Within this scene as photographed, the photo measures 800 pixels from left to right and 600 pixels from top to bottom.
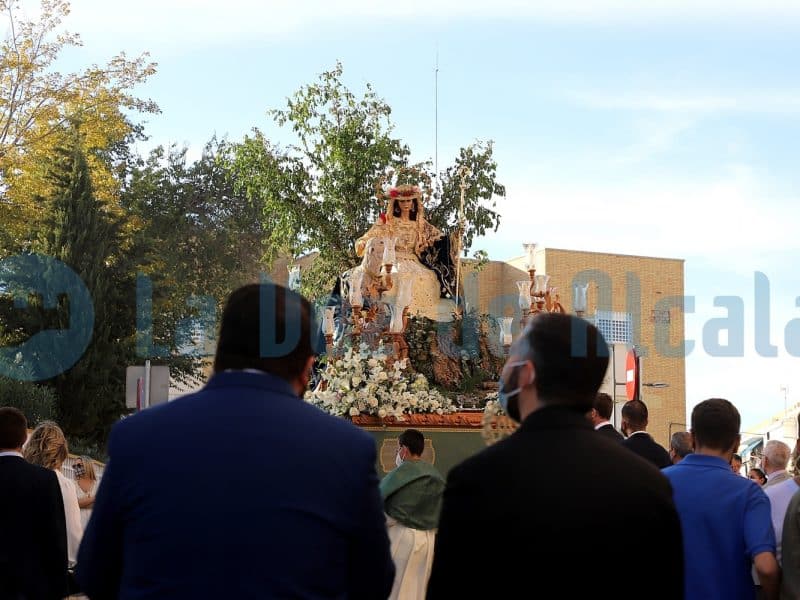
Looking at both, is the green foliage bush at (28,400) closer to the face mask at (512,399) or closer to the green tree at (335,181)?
the green tree at (335,181)

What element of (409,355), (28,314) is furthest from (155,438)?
(28,314)

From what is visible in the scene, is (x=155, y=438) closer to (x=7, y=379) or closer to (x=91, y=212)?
(x=7, y=379)

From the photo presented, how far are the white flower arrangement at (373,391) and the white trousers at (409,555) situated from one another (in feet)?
14.6

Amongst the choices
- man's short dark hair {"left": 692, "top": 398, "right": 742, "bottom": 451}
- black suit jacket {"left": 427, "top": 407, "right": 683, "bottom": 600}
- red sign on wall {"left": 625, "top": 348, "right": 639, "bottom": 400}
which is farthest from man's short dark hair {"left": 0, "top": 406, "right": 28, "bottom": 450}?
red sign on wall {"left": 625, "top": 348, "right": 639, "bottom": 400}

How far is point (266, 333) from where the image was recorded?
357 cm

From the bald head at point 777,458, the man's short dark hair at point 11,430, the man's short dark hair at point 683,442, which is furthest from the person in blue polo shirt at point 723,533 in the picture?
the man's short dark hair at point 683,442

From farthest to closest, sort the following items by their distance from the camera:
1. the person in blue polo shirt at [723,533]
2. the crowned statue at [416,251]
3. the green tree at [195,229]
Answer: the green tree at [195,229], the crowned statue at [416,251], the person in blue polo shirt at [723,533]

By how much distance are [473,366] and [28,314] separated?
1615 cm

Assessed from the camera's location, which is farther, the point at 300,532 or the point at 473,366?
the point at 473,366

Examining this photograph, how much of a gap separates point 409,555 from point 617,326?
39209 mm

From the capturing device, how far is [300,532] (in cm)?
320

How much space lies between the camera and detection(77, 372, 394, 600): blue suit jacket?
3158 millimetres

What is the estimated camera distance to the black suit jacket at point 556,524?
10.5 feet

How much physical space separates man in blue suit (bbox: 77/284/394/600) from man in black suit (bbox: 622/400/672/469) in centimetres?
479
